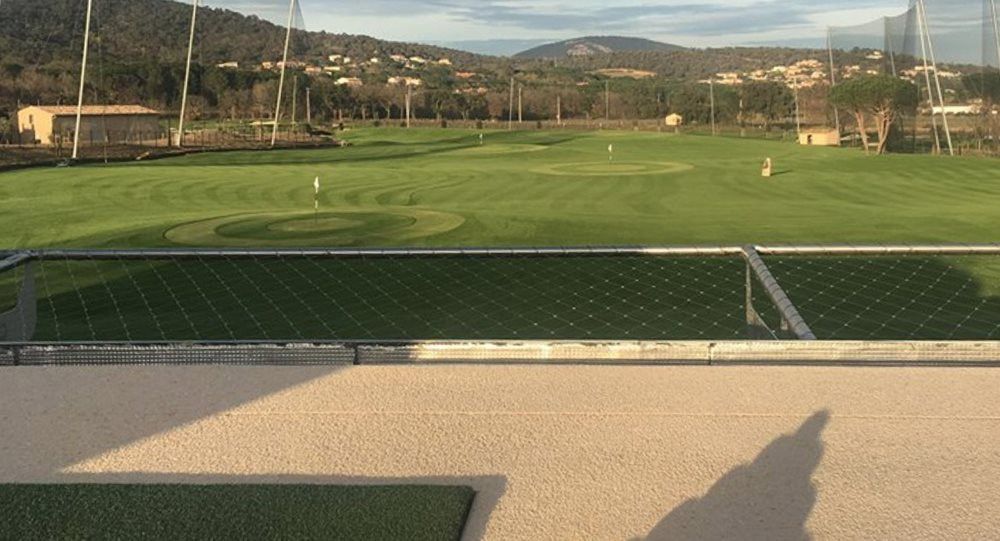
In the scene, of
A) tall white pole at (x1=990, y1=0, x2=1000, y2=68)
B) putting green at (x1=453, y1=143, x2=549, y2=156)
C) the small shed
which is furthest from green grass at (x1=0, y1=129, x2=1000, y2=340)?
the small shed

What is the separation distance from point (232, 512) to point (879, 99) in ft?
185

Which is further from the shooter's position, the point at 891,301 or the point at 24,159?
the point at 24,159

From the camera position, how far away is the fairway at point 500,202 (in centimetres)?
2023

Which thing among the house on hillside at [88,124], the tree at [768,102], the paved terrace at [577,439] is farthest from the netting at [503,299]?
the tree at [768,102]

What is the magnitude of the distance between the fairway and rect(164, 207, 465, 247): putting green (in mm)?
56

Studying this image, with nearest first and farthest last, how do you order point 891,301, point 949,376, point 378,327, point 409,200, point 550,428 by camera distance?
point 550,428, point 949,376, point 378,327, point 891,301, point 409,200

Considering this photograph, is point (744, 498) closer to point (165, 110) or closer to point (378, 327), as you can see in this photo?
point (378, 327)

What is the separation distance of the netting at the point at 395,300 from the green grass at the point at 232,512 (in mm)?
7066

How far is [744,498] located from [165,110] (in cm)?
9425

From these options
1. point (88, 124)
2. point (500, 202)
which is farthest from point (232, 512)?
point (88, 124)

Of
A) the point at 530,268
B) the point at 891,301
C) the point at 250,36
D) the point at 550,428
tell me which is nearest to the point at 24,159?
the point at 530,268

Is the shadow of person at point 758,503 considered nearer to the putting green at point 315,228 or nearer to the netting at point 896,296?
the netting at point 896,296

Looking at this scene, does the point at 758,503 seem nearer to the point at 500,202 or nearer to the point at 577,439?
the point at 577,439

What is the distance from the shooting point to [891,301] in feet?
43.8
